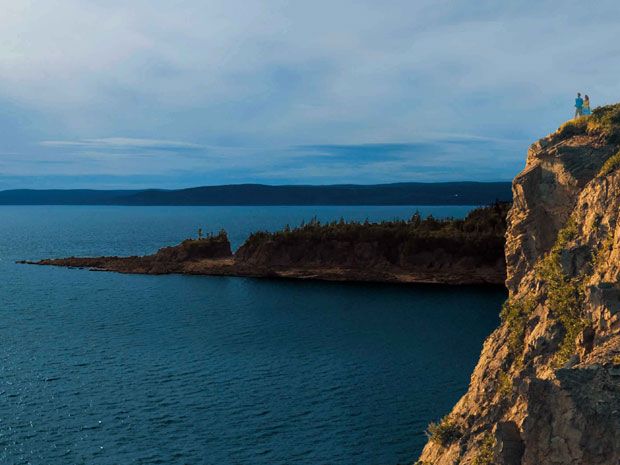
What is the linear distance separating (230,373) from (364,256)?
69197 mm

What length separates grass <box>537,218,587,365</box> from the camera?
52.1 feet

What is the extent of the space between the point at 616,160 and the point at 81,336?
5496 centimetres

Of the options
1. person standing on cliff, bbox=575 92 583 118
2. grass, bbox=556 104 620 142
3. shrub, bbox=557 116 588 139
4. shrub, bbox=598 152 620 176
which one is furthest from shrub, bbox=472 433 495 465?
person standing on cliff, bbox=575 92 583 118

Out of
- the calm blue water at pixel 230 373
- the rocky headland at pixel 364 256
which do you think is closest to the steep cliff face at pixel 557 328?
the calm blue water at pixel 230 373

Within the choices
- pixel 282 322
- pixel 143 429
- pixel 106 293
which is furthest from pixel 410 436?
pixel 106 293

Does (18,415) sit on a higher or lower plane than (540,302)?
lower

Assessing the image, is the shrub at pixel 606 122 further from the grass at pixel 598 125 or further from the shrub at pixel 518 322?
the shrub at pixel 518 322

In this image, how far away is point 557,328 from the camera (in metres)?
16.6

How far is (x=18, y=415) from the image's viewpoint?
3791cm

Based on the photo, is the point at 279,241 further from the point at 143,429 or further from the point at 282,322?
the point at 143,429

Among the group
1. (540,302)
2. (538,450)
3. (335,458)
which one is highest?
(540,302)

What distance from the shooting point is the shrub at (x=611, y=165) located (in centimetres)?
1788

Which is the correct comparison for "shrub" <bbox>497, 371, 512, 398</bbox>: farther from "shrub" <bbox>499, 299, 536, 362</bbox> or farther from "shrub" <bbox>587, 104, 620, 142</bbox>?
"shrub" <bbox>587, 104, 620, 142</bbox>

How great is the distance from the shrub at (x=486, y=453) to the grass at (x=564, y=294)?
9.01ft
